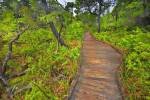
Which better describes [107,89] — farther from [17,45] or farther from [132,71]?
[17,45]

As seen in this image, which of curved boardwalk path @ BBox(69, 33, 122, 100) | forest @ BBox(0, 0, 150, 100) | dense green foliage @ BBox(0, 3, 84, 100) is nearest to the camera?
curved boardwalk path @ BBox(69, 33, 122, 100)

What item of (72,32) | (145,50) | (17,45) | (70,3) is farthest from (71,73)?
(70,3)

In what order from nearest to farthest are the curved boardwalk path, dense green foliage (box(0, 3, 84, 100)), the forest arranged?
1. the curved boardwalk path
2. the forest
3. dense green foliage (box(0, 3, 84, 100))

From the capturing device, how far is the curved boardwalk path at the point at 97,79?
763 centimetres

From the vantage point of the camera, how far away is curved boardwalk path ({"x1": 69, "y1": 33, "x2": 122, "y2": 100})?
7.63 metres

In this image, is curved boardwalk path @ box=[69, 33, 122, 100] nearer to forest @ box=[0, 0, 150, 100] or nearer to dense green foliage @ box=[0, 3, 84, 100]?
forest @ box=[0, 0, 150, 100]

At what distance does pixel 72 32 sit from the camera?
23.5 metres

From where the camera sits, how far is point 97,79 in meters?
8.80

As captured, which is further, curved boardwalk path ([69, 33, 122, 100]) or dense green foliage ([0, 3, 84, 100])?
dense green foliage ([0, 3, 84, 100])

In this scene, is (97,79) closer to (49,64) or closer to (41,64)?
(49,64)

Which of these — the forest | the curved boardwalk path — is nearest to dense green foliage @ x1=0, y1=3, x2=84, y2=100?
the forest

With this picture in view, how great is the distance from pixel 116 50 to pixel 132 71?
2890 millimetres

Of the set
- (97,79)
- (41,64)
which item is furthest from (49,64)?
(97,79)

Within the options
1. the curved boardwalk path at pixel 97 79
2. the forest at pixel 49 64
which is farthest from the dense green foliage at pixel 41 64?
the curved boardwalk path at pixel 97 79
